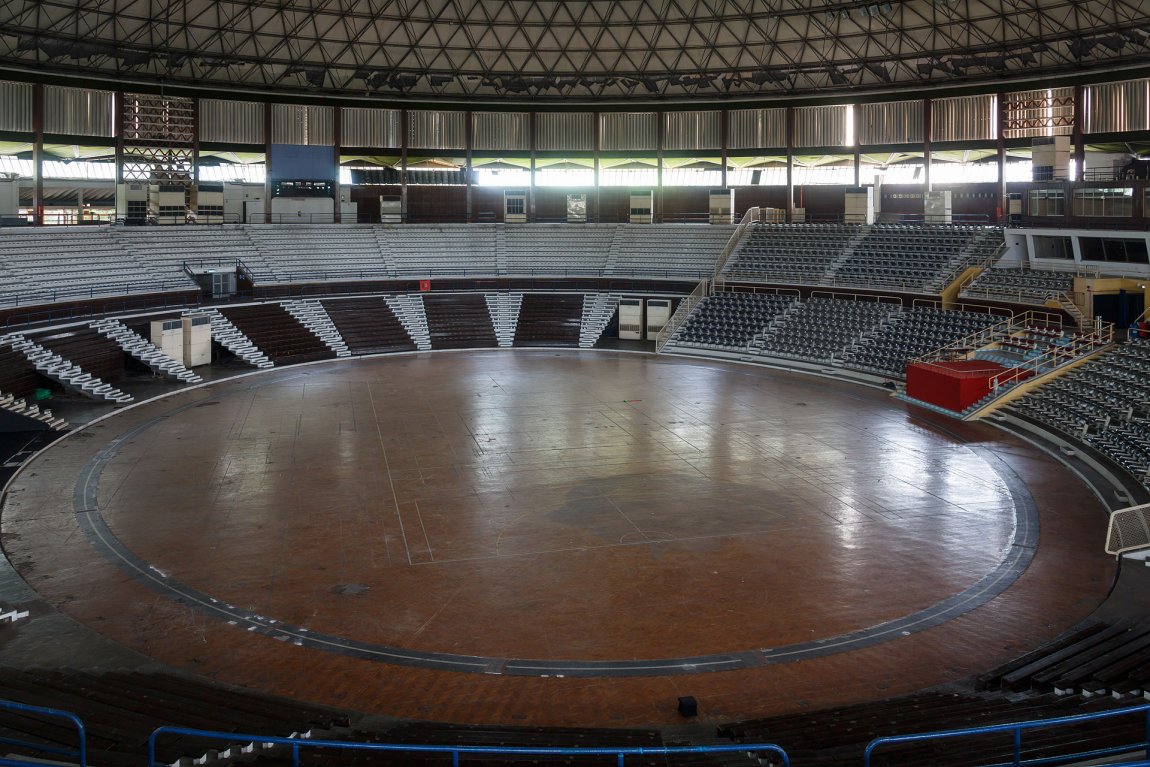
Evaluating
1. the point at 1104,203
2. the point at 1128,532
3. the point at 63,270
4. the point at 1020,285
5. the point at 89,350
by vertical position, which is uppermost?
the point at 1104,203

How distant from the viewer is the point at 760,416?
3659cm

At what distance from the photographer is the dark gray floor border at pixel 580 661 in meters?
16.8

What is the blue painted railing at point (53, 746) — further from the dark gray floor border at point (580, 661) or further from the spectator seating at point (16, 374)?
the spectator seating at point (16, 374)

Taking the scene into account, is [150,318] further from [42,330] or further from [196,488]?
[196,488]

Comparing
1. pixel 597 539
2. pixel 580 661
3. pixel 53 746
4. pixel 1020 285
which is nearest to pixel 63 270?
pixel 597 539

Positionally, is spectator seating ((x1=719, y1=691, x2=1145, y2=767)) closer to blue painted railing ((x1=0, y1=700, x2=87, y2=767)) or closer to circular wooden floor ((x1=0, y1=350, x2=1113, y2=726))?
circular wooden floor ((x1=0, y1=350, x2=1113, y2=726))

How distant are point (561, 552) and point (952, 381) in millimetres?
20409

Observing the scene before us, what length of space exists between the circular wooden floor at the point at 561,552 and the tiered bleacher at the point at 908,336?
29.2ft

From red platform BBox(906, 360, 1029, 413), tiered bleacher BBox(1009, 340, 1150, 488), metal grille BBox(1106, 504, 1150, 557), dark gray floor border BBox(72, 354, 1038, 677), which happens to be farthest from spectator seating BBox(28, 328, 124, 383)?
metal grille BBox(1106, 504, 1150, 557)

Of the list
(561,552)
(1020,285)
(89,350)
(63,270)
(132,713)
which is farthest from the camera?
(63,270)

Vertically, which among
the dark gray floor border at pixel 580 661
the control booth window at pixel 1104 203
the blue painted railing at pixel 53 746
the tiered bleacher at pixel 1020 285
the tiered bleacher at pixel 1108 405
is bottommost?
the dark gray floor border at pixel 580 661

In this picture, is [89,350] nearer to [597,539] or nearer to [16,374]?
[16,374]

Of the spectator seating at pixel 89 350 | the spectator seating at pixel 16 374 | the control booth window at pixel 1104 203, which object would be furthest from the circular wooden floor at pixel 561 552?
the control booth window at pixel 1104 203

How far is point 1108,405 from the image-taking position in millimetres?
31906
